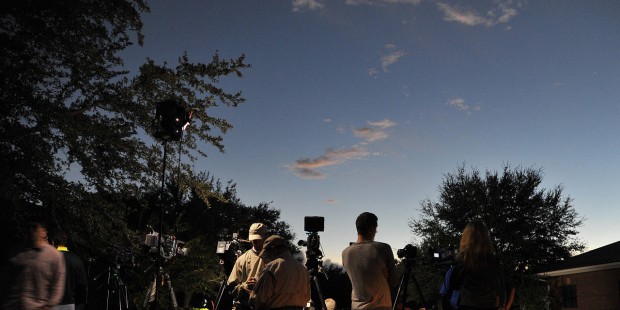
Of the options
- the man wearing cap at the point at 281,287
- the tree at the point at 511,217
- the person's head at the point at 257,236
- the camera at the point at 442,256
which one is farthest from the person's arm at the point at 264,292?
the tree at the point at 511,217

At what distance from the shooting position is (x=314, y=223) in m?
9.79

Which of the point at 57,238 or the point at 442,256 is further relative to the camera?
the point at 442,256

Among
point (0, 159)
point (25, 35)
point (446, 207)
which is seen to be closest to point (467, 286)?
point (0, 159)

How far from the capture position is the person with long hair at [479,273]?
16.8ft

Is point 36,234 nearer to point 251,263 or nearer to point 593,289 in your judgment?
point 251,263

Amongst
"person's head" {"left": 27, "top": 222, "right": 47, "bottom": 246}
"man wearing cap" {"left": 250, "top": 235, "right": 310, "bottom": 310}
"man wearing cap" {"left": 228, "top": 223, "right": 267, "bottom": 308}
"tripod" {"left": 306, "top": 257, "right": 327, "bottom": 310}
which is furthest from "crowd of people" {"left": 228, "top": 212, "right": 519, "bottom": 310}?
"tripod" {"left": 306, "top": 257, "right": 327, "bottom": 310}

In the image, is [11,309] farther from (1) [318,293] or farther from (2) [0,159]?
(2) [0,159]

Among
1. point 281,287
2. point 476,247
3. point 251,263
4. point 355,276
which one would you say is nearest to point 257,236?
point 251,263

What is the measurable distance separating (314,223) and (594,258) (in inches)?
1289

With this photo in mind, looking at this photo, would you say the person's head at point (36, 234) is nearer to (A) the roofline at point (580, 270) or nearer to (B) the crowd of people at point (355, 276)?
Answer: (B) the crowd of people at point (355, 276)

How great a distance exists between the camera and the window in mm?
36125

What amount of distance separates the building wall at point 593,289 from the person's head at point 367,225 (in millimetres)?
32465

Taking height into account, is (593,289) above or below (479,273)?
below

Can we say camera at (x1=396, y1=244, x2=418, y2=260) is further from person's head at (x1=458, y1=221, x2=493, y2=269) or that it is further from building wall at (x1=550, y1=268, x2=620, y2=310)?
building wall at (x1=550, y1=268, x2=620, y2=310)
